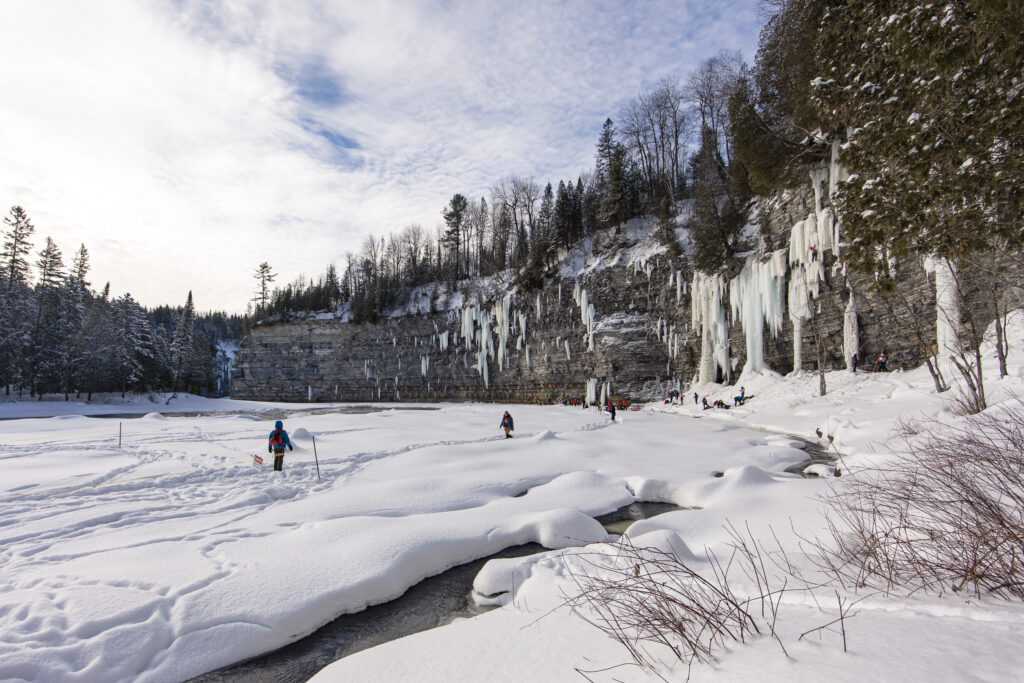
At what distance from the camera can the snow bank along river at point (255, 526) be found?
3704 millimetres

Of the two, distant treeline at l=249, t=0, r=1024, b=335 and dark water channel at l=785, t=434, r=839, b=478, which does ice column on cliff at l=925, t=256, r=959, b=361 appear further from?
dark water channel at l=785, t=434, r=839, b=478

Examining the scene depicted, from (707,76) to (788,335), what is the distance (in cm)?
2501

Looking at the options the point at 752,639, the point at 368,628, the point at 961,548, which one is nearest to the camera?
the point at 752,639

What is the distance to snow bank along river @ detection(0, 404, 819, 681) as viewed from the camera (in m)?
3.70

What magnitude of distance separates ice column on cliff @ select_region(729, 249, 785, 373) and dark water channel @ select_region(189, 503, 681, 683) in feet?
75.5

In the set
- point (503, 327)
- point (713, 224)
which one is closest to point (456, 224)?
point (503, 327)

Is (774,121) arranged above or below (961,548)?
above

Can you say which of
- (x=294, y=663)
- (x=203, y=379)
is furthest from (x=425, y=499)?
(x=203, y=379)

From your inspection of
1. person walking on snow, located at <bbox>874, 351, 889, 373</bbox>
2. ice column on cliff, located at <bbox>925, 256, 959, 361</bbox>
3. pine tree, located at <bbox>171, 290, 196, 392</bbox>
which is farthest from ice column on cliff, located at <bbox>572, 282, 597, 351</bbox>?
pine tree, located at <bbox>171, 290, 196, 392</bbox>

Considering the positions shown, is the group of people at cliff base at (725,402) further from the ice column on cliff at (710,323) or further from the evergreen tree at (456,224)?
the evergreen tree at (456,224)

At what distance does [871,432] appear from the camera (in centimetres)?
1108

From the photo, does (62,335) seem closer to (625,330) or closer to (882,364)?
(625,330)

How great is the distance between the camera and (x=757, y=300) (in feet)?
78.4

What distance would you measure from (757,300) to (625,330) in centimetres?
966
